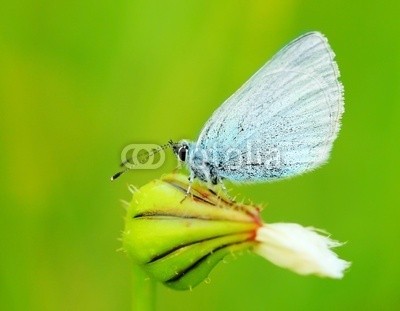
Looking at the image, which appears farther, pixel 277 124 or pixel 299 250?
pixel 277 124

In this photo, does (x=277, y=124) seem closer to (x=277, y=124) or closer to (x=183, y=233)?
(x=277, y=124)

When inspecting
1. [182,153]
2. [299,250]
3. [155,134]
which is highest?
[155,134]

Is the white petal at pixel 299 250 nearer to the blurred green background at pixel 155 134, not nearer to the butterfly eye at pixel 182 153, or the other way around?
the butterfly eye at pixel 182 153

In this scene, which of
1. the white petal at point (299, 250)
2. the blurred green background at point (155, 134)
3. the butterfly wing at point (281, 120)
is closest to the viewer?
the white petal at point (299, 250)

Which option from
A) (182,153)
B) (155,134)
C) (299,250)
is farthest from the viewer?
(155,134)

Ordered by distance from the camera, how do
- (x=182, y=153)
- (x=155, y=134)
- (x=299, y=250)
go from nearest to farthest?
(x=299, y=250), (x=182, y=153), (x=155, y=134)

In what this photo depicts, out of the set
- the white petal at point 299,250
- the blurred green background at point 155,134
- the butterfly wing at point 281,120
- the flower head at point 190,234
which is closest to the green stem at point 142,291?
the flower head at point 190,234

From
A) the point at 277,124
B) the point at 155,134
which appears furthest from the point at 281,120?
the point at 155,134
